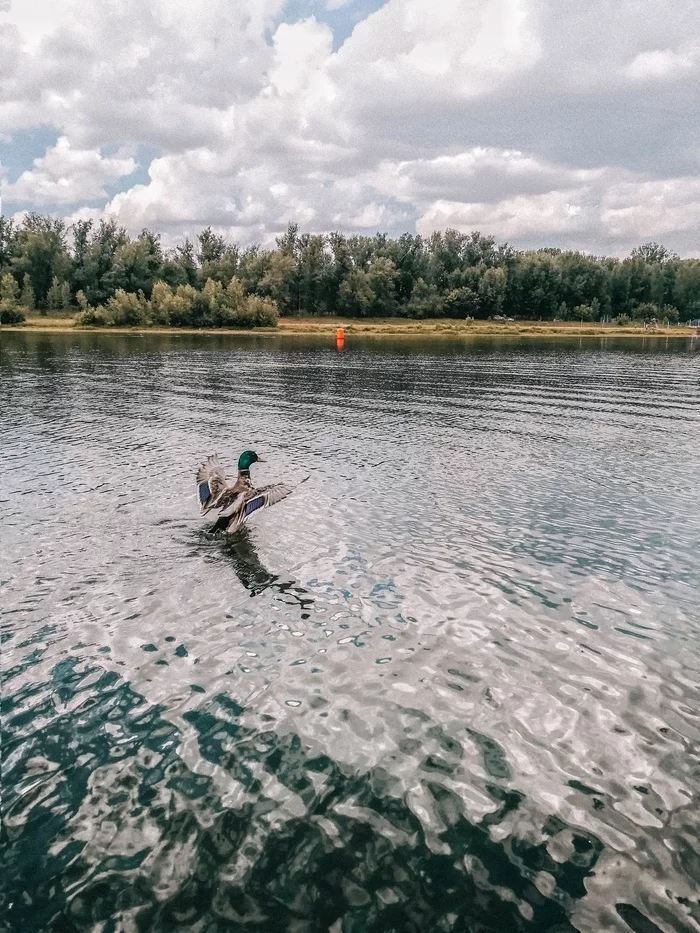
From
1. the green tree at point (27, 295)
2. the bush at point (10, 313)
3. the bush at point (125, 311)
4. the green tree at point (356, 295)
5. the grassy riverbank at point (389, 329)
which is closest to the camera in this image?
the bush at point (10, 313)

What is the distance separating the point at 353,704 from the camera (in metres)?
10.9

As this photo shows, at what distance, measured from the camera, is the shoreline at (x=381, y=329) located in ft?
481

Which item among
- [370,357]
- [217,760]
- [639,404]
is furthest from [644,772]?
[370,357]

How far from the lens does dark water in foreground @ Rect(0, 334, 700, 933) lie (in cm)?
758

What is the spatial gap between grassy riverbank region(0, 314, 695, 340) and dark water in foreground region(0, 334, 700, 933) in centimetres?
13181

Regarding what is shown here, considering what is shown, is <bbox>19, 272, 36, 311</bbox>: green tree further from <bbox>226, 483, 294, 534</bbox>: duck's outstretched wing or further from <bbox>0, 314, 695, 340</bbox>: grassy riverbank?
<bbox>226, 483, 294, 534</bbox>: duck's outstretched wing

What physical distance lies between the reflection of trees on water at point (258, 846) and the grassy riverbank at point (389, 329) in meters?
143

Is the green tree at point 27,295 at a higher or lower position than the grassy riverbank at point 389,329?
higher

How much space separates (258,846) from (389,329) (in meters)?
160

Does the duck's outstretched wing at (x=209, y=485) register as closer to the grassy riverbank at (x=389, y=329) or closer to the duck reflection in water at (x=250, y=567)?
the duck reflection in water at (x=250, y=567)

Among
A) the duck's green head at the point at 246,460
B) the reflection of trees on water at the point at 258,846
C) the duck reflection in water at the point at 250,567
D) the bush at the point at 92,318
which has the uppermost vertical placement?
the bush at the point at 92,318

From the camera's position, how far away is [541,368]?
250 feet

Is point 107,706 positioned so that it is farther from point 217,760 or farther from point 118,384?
point 118,384

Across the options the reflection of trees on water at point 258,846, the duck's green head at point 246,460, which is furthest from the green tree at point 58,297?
the reflection of trees on water at point 258,846
